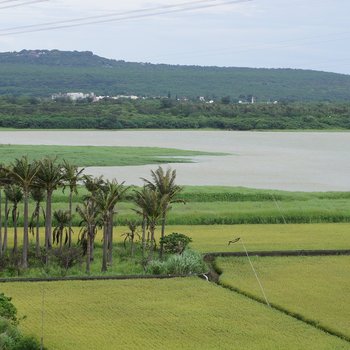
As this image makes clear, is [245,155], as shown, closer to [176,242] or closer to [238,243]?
[238,243]

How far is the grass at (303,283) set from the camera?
21953 millimetres

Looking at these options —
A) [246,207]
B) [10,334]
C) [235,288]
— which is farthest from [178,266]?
[246,207]

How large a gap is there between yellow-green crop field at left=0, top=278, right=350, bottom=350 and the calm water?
28871 millimetres

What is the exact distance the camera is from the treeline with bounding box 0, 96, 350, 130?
113m

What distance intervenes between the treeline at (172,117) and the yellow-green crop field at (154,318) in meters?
87.1

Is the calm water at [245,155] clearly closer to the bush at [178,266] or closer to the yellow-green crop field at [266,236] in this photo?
the yellow-green crop field at [266,236]

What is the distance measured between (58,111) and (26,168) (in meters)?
95.0

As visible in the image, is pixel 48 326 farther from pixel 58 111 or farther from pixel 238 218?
pixel 58 111

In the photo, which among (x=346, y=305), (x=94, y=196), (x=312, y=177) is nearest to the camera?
(x=346, y=305)

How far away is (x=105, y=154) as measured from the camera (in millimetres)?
71562

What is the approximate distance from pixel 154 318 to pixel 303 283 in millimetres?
Answer: 5972

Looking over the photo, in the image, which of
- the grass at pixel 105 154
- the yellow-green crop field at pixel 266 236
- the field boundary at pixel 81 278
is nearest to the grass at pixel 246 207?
the yellow-green crop field at pixel 266 236

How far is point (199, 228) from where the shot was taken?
36906mm

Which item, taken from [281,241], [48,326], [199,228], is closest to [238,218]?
[199,228]
